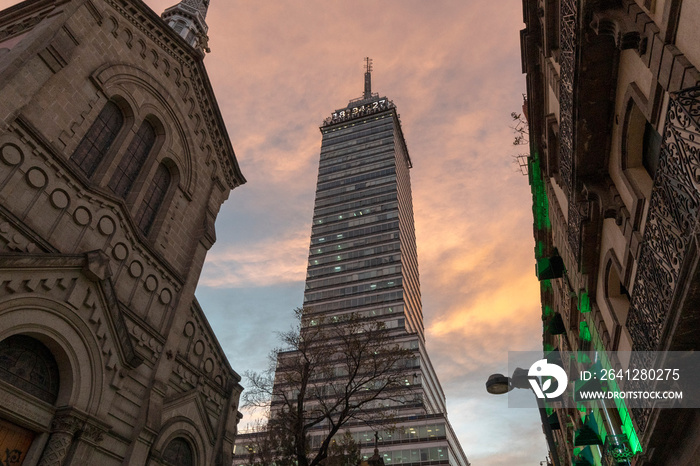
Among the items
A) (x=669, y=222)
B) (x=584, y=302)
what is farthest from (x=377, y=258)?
(x=669, y=222)

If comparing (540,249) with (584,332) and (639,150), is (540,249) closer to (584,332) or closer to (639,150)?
(584,332)

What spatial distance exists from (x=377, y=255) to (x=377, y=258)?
689 millimetres

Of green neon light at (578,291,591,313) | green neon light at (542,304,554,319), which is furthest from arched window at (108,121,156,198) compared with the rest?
green neon light at (542,304,554,319)

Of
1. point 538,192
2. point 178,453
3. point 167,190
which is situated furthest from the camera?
point 538,192

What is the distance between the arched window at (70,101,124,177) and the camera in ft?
44.2

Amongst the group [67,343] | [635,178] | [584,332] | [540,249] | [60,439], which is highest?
[540,249]

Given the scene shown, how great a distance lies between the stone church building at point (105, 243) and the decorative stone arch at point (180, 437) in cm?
6

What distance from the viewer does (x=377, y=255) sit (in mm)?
77438

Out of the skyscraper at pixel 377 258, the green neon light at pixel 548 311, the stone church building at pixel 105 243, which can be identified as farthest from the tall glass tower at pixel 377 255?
the stone church building at pixel 105 243

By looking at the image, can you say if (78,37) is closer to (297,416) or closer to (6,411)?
(6,411)

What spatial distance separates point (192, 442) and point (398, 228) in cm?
6772

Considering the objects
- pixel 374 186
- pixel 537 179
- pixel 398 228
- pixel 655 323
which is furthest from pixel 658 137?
pixel 374 186

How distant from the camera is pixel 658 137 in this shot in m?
6.58

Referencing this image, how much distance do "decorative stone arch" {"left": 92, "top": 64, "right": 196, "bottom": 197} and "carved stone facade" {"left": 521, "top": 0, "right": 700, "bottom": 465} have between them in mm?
13988
